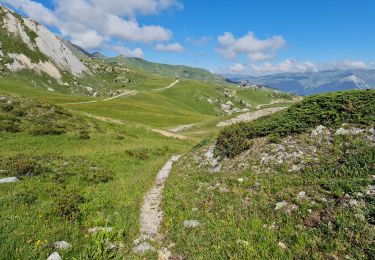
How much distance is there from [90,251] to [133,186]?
8.79m

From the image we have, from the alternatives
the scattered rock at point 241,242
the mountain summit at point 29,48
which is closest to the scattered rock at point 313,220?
the scattered rock at point 241,242

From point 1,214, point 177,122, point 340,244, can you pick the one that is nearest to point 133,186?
point 1,214

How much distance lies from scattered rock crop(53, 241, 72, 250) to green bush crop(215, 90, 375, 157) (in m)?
12.1

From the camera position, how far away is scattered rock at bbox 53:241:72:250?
31.1ft

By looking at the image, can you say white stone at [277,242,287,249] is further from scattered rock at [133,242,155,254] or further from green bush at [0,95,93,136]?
green bush at [0,95,93,136]

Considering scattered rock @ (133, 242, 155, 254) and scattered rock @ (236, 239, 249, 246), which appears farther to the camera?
scattered rock @ (133, 242, 155, 254)

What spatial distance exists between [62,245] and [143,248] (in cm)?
269

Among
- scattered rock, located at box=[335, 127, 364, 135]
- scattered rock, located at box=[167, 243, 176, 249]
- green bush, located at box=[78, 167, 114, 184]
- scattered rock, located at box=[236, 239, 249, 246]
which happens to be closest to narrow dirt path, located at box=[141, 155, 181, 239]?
scattered rock, located at box=[167, 243, 176, 249]

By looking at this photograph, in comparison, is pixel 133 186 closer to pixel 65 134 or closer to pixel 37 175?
pixel 37 175

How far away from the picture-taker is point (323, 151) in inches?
585

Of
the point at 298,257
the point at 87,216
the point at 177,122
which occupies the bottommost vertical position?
the point at 177,122

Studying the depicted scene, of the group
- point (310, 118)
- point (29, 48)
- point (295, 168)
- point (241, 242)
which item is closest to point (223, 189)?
point (295, 168)

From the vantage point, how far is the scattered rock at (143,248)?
10125 millimetres

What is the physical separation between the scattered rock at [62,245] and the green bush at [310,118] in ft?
39.6
